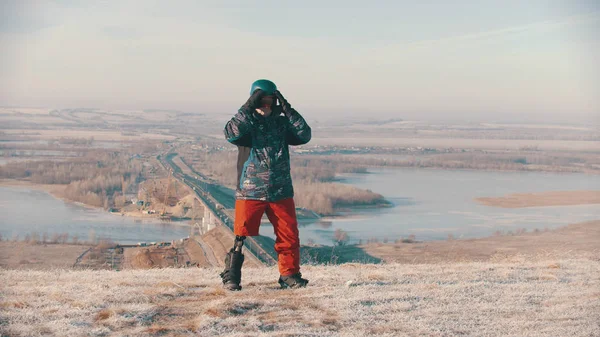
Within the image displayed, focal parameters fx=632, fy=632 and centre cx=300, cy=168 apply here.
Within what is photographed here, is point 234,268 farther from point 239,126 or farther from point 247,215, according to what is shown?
point 239,126

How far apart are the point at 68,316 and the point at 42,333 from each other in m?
0.35

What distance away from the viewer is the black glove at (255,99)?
540cm

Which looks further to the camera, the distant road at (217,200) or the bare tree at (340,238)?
the bare tree at (340,238)

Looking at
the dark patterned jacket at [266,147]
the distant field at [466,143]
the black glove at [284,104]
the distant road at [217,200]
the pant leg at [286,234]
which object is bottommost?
the distant road at [217,200]

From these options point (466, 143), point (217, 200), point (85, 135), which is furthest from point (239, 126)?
point (85, 135)

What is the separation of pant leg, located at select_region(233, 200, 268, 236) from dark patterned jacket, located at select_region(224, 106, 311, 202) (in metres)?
0.05

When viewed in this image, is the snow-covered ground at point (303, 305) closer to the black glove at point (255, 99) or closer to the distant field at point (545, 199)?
the black glove at point (255, 99)

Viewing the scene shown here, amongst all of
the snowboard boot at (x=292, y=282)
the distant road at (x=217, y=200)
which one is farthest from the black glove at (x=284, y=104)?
the distant road at (x=217, y=200)

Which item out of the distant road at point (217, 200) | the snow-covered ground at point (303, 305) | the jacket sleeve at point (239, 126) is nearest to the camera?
the snow-covered ground at point (303, 305)

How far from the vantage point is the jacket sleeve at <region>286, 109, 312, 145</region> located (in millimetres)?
5500

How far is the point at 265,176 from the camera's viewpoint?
5.45 metres

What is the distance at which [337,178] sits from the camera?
7869 centimetres

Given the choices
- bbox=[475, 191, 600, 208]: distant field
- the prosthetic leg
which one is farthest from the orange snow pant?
bbox=[475, 191, 600, 208]: distant field

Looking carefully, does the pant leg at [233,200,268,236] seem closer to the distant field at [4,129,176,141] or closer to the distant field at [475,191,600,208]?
the distant field at [475,191,600,208]
